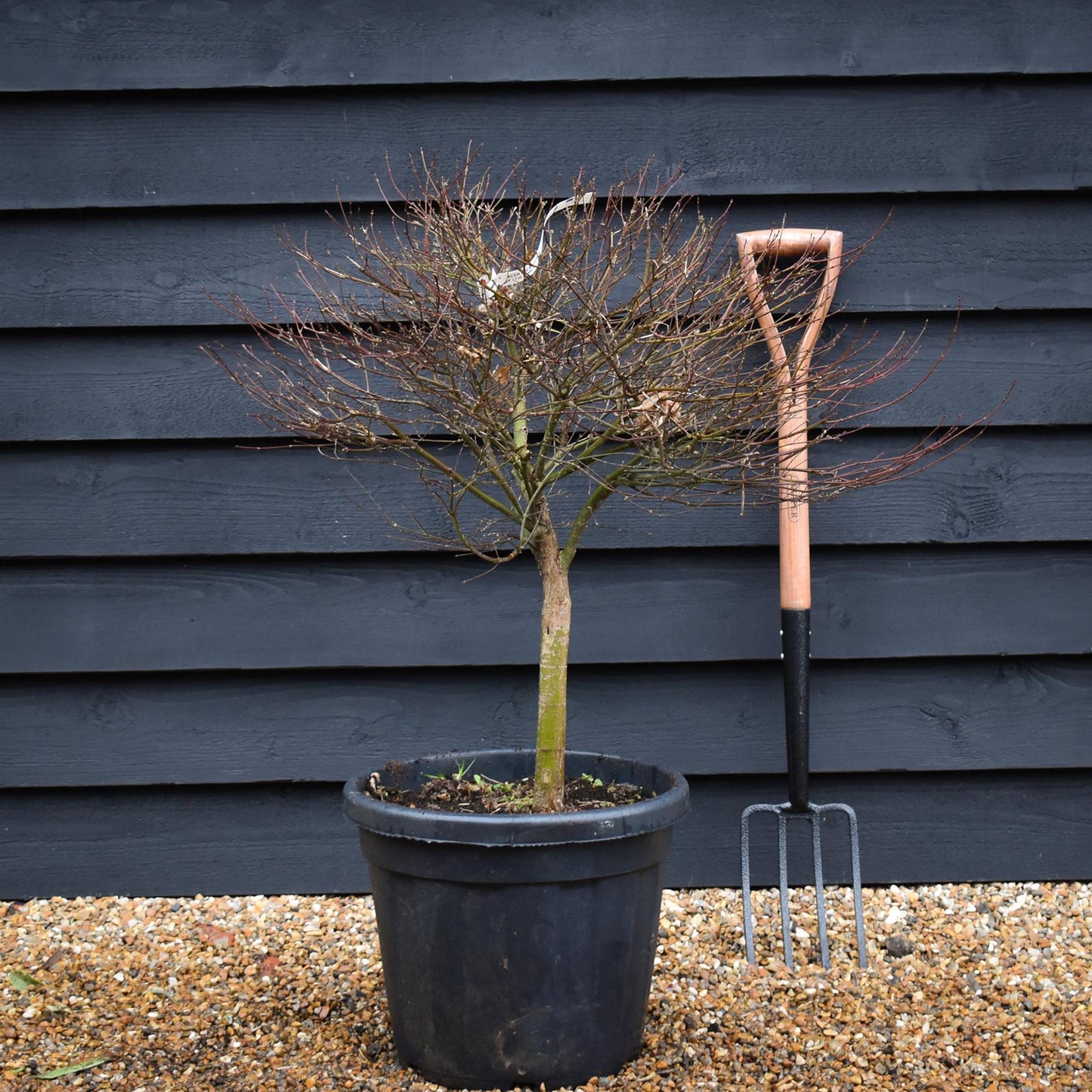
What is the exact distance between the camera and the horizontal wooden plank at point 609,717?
7.89ft

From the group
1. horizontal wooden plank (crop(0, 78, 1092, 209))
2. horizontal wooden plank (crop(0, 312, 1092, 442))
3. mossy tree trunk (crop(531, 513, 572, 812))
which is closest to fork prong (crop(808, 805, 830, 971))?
mossy tree trunk (crop(531, 513, 572, 812))

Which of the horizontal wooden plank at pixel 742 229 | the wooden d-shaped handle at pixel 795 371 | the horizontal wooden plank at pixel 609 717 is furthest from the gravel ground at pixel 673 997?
the horizontal wooden plank at pixel 742 229

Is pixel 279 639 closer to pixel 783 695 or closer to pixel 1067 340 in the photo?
pixel 783 695

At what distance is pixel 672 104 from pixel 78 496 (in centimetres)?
160

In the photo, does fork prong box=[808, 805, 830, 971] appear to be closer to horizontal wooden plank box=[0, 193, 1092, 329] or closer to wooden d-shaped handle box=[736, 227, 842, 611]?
wooden d-shaped handle box=[736, 227, 842, 611]

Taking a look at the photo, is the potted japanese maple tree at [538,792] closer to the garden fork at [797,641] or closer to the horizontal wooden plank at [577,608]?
the garden fork at [797,641]

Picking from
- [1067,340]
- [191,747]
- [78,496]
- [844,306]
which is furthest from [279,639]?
[1067,340]

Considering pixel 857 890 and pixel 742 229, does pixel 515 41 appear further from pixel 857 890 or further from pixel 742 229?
pixel 857 890

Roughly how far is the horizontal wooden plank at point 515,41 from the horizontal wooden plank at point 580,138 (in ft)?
0.13

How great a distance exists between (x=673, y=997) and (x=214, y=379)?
1622 mm

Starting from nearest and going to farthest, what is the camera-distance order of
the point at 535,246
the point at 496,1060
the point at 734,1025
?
the point at 496,1060, the point at 734,1025, the point at 535,246

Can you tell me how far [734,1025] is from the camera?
6.13ft

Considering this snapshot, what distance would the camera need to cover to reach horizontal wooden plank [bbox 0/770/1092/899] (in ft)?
7.97

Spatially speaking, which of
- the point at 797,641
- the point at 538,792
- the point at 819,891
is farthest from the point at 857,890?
the point at 538,792
